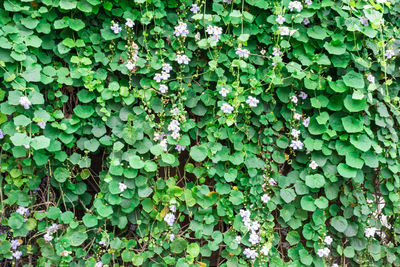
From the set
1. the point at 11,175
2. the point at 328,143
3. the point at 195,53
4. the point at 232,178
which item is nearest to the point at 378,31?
the point at 328,143

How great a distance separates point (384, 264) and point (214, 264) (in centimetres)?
113

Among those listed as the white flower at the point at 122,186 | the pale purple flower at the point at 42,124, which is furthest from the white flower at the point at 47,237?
the pale purple flower at the point at 42,124

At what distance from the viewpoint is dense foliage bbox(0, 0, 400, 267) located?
1902 millimetres

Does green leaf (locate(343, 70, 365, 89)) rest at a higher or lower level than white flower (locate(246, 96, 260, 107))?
higher

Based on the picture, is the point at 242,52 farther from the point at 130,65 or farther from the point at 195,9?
the point at 130,65

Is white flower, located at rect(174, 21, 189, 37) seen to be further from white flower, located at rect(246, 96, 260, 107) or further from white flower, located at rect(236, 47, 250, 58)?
white flower, located at rect(246, 96, 260, 107)

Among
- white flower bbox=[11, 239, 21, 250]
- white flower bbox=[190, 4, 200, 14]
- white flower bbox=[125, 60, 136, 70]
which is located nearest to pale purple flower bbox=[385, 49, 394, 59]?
white flower bbox=[190, 4, 200, 14]

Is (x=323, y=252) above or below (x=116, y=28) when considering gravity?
below

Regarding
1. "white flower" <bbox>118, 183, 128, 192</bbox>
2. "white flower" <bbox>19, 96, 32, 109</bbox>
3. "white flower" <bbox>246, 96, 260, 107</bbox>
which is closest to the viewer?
"white flower" <bbox>19, 96, 32, 109</bbox>

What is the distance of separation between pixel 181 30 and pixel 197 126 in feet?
1.81

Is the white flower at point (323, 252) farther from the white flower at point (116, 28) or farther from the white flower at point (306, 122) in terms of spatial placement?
the white flower at point (116, 28)

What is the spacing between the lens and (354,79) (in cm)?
197

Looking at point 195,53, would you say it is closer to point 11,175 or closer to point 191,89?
point 191,89

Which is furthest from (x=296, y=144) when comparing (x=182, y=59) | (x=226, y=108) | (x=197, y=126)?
(x=182, y=59)
